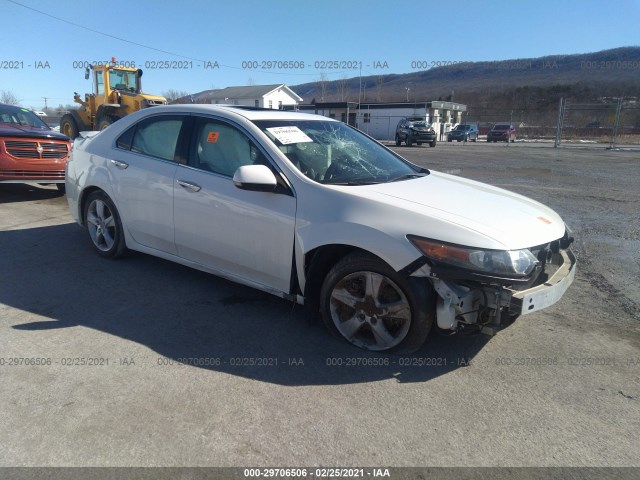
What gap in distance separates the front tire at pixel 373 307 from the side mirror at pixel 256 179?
2.53ft

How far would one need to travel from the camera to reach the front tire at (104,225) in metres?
4.91

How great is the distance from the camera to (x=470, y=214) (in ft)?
10.4

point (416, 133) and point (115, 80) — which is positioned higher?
point (115, 80)

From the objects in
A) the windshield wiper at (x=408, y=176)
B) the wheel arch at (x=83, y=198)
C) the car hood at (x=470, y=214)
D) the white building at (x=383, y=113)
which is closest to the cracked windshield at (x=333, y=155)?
the windshield wiper at (x=408, y=176)

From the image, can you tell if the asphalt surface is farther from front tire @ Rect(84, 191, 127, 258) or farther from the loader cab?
the loader cab

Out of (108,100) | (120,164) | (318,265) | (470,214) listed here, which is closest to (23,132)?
(120,164)

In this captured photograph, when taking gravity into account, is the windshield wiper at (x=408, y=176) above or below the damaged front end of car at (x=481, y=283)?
above

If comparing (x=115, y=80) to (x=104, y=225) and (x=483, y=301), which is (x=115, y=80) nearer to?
(x=104, y=225)

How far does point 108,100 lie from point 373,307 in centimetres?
1693

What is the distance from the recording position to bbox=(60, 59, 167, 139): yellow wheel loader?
16609 millimetres

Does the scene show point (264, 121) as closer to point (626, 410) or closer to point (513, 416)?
point (513, 416)

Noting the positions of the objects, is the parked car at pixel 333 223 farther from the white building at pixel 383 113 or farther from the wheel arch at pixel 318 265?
the white building at pixel 383 113

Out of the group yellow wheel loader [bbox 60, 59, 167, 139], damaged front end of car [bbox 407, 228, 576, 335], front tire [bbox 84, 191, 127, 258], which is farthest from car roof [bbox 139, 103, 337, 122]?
yellow wheel loader [bbox 60, 59, 167, 139]

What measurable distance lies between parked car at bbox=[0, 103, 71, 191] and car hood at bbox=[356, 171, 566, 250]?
7291mm
